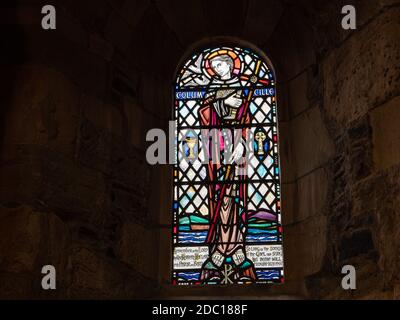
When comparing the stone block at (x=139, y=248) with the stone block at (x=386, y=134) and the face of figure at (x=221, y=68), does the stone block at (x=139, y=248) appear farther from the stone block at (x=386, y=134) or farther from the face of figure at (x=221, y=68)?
the stone block at (x=386, y=134)

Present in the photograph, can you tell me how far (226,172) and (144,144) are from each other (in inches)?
22.5

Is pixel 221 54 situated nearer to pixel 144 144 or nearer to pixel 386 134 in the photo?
pixel 144 144

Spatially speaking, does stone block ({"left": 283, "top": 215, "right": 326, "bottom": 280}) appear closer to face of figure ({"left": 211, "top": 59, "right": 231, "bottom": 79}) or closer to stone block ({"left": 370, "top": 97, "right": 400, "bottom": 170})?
stone block ({"left": 370, "top": 97, "right": 400, "bottom": 170})

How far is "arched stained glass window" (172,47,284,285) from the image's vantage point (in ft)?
15.0

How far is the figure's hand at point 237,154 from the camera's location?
4.83 m

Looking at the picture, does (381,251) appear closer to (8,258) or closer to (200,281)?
(200,281)

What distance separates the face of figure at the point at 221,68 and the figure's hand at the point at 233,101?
19 centimetres

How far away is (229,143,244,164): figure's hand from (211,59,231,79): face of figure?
58 cm

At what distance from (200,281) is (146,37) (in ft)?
5.57

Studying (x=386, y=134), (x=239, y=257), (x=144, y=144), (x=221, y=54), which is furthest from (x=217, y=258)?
(x=221, y=54)

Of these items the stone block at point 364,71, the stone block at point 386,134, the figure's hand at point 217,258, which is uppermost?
the stone block at point 364,71

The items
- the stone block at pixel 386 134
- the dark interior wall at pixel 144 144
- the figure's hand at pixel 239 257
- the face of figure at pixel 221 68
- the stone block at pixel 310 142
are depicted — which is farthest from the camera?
the face of figure at pixel 221 68

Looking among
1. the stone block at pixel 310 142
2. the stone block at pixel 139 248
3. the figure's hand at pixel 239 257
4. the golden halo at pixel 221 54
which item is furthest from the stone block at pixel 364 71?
the stone block at pixel 139 248
